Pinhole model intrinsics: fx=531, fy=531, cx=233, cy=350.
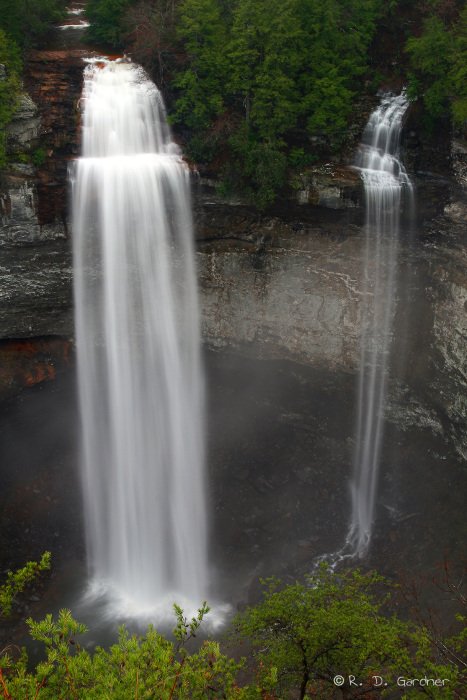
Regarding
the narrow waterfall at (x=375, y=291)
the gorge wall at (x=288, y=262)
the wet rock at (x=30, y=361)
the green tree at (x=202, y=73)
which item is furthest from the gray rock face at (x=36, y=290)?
the narrow waterfall at (x=375, y=291)

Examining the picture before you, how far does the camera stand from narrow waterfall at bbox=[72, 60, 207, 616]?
18.1m

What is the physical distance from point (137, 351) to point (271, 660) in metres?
12.2

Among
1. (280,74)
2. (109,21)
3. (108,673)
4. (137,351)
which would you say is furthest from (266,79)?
(108,673)

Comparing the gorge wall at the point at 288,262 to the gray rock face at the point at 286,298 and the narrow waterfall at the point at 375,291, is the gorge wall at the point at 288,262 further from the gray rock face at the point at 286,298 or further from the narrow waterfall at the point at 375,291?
the narrow waterfall at the point at 375,291

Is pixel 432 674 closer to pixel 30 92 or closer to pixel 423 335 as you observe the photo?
pixel 423 335

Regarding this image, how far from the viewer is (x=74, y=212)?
1778 centimetres

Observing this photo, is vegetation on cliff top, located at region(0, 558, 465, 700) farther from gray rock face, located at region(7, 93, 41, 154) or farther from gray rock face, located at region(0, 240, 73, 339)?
gray rock face, located at region(7, 93, 41, 154)

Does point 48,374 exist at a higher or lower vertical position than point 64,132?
lower

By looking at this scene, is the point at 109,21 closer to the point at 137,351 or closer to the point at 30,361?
the point at 137,351

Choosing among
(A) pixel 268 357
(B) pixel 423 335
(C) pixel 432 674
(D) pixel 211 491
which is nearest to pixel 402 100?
(B) pixel 423 335

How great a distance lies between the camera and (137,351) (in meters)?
20.1

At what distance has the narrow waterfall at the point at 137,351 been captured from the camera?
18109 mm

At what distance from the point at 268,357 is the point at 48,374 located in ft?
29.1

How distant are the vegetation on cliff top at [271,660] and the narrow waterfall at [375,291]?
26.9ft
